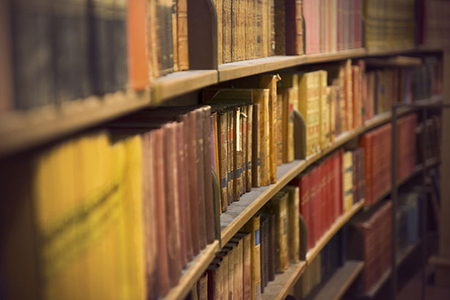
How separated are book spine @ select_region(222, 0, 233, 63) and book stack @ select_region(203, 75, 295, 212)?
14cm

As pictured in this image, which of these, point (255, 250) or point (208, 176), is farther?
point (255, 250)

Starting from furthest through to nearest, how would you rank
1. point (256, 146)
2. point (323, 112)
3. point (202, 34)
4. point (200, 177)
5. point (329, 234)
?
point (329, 234), point (323, 112), point (256, 146), point (202, 34), point (200, 177)

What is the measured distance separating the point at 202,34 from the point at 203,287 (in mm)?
605

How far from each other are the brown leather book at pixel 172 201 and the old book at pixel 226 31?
1.70 feet

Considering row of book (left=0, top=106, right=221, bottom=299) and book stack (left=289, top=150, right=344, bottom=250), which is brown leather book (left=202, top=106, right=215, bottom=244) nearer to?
row of book (left=0, top=106, right=221, bottom=299)

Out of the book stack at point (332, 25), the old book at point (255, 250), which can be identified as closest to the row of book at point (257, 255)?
the old book at point (255, 250)

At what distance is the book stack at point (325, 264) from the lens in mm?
2583

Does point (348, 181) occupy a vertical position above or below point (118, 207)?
below

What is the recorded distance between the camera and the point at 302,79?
7.48ft

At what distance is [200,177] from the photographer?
4.11 feet

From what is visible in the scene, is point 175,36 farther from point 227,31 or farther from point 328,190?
point 328,190

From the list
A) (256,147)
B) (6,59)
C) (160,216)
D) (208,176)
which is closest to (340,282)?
(256,147)

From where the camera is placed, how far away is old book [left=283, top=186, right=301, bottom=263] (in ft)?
7.20

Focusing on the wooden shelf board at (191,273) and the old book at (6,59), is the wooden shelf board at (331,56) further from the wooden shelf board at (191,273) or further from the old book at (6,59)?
the old book at (6,59)
